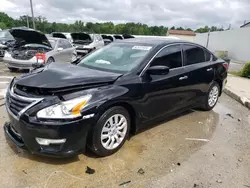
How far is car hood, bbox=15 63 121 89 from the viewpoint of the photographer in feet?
9.97

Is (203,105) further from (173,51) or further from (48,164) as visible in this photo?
(48,164)

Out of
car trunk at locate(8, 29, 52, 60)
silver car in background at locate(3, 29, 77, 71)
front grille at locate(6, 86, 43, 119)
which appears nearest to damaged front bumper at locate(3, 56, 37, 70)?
silver car in background at locate(3, 29, 77, 71)

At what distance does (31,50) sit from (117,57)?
21.4 feet

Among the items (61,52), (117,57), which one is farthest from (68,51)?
(117,57)

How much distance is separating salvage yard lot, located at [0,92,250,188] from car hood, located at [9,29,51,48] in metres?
5.78

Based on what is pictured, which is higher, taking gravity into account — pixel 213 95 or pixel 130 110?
pixel 130 110

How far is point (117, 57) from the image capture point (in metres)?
4.18

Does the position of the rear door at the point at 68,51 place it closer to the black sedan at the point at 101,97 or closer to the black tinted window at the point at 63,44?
the black tinted window at the point at 63,44

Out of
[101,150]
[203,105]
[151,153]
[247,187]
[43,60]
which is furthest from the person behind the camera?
[43,60]

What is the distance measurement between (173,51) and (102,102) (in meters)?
1.93

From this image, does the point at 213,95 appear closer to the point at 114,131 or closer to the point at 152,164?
the point at 152,164

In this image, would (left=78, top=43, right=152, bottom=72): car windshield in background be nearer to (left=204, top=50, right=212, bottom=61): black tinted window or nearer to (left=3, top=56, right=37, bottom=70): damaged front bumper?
(left=204, top=50, right=212, bottom=61): black tinted window

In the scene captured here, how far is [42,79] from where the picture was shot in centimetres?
316

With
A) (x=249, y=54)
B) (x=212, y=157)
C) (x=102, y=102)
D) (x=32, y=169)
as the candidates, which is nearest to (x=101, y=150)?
(x=102, y=102)
